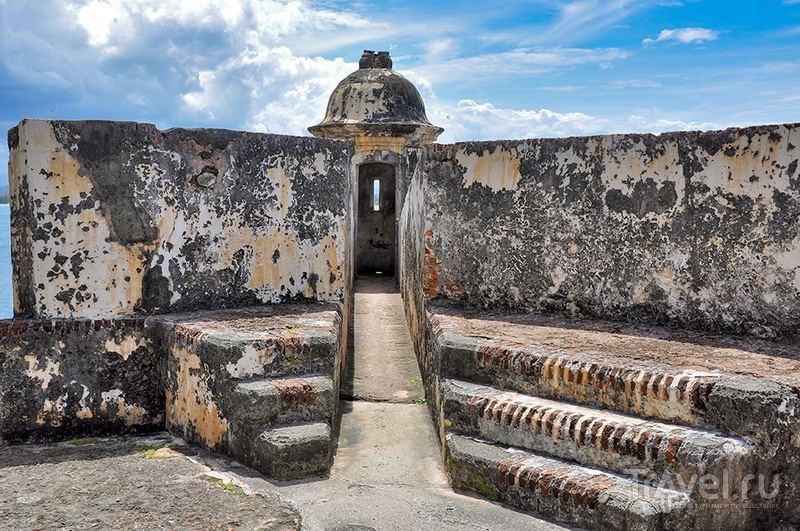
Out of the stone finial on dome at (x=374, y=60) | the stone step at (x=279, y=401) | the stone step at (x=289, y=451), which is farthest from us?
the stone finial on dome at (x=374, y=60)

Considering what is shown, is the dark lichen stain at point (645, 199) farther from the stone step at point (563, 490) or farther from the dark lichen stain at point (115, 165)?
the dark lichen stain at point (115, 165)

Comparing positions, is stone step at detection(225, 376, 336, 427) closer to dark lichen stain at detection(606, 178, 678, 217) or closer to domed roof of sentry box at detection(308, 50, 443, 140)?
dark lichen stain at detection(606, 178, 678, 217)

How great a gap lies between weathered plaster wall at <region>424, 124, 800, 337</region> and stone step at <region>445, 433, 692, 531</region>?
1.55 m

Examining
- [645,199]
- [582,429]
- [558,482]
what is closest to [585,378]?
[582,429]

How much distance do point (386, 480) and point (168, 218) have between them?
2.35 metres

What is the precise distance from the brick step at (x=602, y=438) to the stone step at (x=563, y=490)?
0.06m

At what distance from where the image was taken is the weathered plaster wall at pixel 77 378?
145 inches

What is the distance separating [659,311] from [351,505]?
2.39 metres

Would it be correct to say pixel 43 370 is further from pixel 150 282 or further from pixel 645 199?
pixel 645 199

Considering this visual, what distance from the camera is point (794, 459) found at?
2.57 meters

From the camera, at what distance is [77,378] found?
3.79 metres

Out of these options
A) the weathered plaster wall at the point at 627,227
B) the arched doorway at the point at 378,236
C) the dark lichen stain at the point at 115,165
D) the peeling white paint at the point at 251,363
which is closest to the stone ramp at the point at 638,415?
the weathered plaster wall at the point at 627,227

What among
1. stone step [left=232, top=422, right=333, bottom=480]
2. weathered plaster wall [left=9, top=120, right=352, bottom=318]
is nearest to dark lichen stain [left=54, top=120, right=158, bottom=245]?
weathered plaster wall [left=9, top=120, right=352, bottom=318]

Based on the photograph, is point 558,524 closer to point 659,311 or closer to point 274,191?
point 659,311
